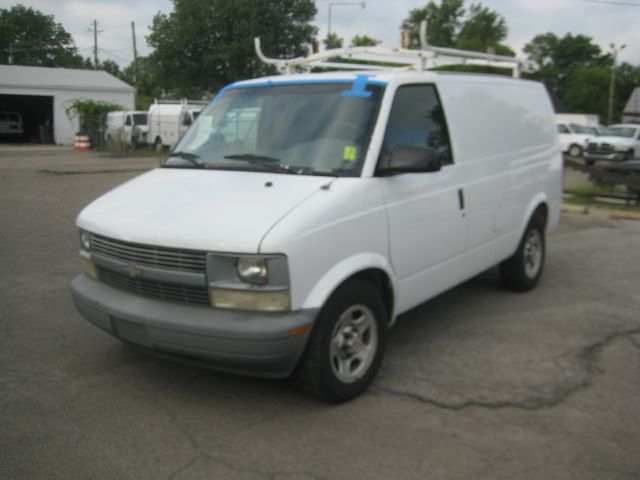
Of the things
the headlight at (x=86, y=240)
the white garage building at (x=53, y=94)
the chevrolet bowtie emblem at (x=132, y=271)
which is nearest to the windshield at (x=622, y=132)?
the white garage building at (x=53, y=94)

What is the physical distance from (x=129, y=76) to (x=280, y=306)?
96024 mm

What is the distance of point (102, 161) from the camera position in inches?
920

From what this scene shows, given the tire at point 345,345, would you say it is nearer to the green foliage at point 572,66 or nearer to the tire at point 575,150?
the tire at point 575,150

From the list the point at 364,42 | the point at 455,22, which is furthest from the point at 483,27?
the point at 364,42

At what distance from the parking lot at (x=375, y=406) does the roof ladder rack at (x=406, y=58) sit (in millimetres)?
2240

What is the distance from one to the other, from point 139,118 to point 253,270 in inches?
1158

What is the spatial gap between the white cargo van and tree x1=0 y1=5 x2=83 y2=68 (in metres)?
76.9

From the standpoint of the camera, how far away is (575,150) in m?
32.3

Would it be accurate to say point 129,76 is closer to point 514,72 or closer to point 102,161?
point 102,161

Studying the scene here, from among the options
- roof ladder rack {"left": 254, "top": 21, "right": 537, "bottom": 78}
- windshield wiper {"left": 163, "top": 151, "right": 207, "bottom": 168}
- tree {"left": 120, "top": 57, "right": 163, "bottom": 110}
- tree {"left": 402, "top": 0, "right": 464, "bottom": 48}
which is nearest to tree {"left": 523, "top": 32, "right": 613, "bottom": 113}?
tree {"left": 402, "top": 0, "right": 464, "bottom": 48}

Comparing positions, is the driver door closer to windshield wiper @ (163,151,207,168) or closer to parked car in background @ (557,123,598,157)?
windshield wiper @ (163,151,207,168)

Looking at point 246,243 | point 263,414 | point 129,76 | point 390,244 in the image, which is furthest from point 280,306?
point 129,76

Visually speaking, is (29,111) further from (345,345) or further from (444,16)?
(444,16)

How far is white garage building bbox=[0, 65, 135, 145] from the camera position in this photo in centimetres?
3656
